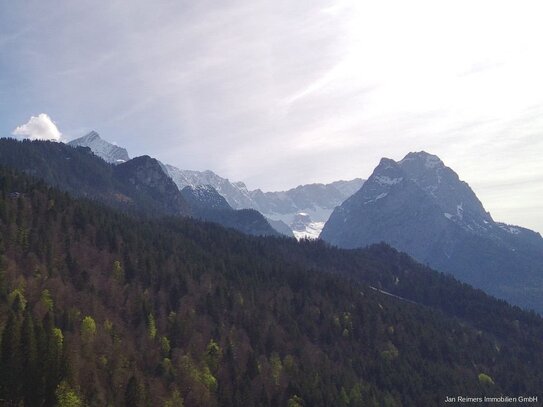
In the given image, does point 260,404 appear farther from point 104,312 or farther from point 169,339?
point 104,312

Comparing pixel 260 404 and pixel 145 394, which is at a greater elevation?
pixel 145 394

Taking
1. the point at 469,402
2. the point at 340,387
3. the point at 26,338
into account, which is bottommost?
the point at 469,402

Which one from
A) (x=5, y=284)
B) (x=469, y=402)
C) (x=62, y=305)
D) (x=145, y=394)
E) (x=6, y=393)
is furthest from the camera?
(x=469, y=402)

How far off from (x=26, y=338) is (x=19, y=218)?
96.4 metres

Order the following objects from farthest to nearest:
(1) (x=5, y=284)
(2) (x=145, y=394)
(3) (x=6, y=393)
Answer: (1) (x=5, y=284) < (2) (x=145, y=394) < (3) (x=6, y=393)

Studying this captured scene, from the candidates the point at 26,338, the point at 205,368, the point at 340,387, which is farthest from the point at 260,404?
the point at 26,338

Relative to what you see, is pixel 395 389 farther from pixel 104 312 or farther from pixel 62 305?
pixel 62 305

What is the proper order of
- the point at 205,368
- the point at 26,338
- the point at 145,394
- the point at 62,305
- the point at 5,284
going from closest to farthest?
the point at 26,338 < the point at 145,394 < the point at 5,284 < the point at 62,305 < the point at 205,368

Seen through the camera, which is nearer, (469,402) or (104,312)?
(104,312)

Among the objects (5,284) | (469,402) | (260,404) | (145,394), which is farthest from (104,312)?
(469,402)

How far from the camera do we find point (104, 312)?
17238 cm

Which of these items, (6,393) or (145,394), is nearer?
(6,393)

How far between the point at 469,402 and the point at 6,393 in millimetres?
165124

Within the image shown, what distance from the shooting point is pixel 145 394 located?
5182 inches
